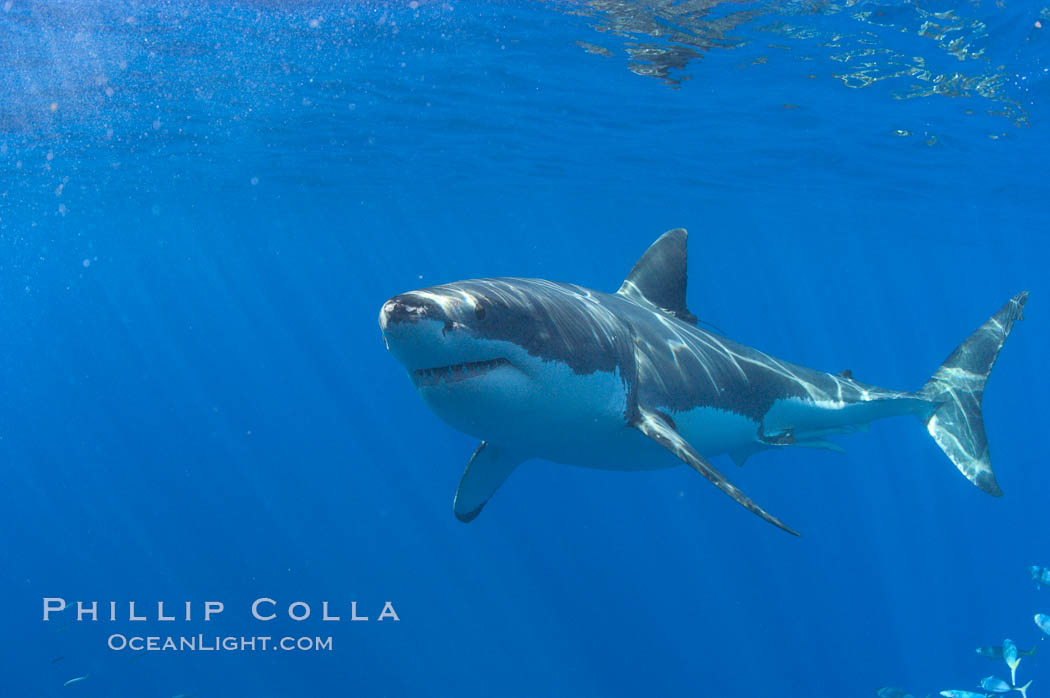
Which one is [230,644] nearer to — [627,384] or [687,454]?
[627,384]

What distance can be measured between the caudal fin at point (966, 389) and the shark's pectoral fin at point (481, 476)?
513 cm

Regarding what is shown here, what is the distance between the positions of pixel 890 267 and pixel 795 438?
196ft

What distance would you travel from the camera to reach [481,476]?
19.7 feet

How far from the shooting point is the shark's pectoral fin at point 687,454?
3377mm

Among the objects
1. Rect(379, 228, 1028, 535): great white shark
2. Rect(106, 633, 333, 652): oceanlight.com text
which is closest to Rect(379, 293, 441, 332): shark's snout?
Rect(379, 228, 1028, 535): great white shark

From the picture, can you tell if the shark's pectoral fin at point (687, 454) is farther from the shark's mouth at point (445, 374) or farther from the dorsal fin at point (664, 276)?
the dorsal fin at point (664, 276)

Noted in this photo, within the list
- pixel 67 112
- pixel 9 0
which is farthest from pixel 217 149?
pixel 9 0

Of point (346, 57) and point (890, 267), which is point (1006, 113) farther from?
point (890, 267)

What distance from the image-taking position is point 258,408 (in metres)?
44.9

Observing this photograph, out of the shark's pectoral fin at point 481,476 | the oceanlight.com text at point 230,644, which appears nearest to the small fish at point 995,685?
the shark's pectoral fin at point 481,476

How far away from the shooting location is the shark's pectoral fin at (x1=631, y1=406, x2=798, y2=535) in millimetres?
3377

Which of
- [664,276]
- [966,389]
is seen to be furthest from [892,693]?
[664,276]

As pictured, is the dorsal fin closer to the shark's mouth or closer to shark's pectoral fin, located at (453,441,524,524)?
shark's pectoral fin, located at (453,441,524,524)

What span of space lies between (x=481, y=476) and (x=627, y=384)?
2.16m
